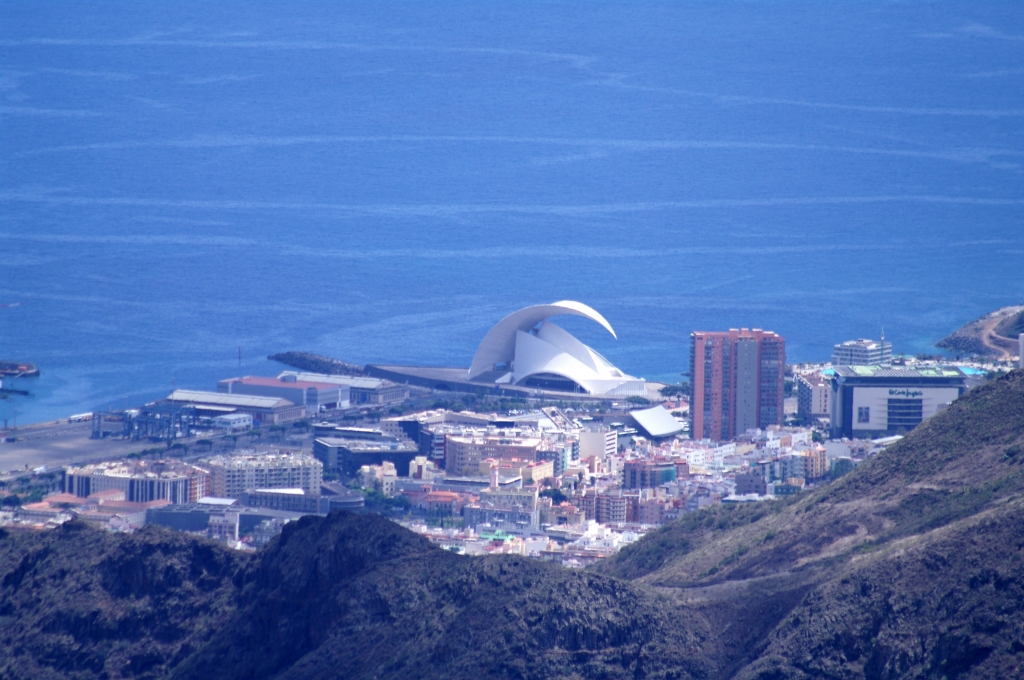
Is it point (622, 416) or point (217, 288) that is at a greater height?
point (217, 288)

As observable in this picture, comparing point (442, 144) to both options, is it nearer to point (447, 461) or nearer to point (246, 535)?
point (447, 461)

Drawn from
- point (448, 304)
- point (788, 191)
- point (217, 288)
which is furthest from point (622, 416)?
point (788, 191)

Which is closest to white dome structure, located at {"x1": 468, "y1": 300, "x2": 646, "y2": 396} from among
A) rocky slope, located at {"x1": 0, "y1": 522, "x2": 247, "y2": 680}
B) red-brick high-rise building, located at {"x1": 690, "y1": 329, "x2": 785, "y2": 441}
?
red-brick high-rise building, located at {"x1": 690, "y1": 329, "x2": 785, "y2": 441}

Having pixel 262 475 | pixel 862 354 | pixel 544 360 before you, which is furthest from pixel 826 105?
pixel 262 475

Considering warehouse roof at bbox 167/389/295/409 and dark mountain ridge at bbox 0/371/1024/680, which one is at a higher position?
warehouse roof at bbox 167/389/295/409

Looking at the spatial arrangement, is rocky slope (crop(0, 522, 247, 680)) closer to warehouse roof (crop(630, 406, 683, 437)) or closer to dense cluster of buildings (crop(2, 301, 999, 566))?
dense cluster of buildings (crop(2, 301, 999, 566))

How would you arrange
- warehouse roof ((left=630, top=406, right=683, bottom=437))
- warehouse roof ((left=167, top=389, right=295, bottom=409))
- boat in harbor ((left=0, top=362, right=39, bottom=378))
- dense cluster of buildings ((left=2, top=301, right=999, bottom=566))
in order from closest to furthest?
dense cluster of buildings ((left=2, top=301, right=999, bottom=566))
warehouse roof ((left=630, top=406, right=683, bottom=437))
warehouse roof ((left=167, top=389, right=295, bottom=409))
boat in harbor ((left=0, top=362, right=39, bottom=378))
